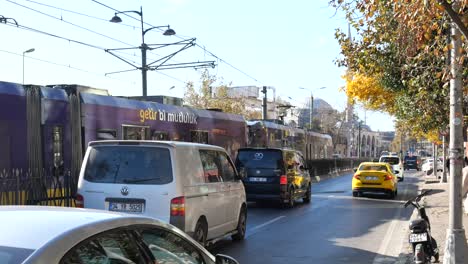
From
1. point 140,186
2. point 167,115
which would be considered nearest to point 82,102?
point 167,115

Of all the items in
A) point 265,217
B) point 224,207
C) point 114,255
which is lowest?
point 265,217

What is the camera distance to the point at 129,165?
806cm

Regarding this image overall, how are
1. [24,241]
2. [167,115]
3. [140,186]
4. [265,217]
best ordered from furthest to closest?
[167,115]
[265,217]
[140,186]
[24,241]

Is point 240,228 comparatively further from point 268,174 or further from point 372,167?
point 372,167

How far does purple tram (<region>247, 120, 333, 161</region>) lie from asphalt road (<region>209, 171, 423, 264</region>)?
8623 mm

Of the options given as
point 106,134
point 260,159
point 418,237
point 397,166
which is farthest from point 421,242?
point 397,166

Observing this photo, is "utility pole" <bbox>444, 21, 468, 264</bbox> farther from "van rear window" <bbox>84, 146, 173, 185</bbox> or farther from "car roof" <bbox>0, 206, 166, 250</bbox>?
"car roof" <bbox>0, 206, 166, 250</bbox>

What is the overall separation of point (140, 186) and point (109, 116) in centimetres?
611

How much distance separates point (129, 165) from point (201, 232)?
1.53 m

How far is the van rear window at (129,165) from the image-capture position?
7879 millimetres

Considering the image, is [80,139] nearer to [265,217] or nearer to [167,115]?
[167,115]

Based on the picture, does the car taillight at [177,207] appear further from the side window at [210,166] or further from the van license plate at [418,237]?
the van license plate at [418,237]

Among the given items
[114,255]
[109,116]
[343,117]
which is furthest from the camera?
[343,117]

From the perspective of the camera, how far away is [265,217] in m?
14.7
